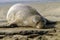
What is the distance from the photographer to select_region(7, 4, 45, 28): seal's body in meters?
6.01

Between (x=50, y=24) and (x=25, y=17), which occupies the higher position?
(x=25, y=17)

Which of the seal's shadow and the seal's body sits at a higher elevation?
the seal's body

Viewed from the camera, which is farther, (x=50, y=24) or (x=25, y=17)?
(x=50, y=24)

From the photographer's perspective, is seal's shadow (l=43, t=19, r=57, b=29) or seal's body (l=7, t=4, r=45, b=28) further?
seal's shadow (l=43, t=19, r=57, b=29)

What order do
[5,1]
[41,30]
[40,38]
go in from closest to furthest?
[40,38]
[41,30]
[5,1]

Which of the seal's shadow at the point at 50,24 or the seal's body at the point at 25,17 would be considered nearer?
the seal's body at the point at 25,17

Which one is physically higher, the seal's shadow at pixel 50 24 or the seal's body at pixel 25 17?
the seal's body at pixel 25 17

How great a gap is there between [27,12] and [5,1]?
26.1 feet

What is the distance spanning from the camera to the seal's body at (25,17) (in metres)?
6.01

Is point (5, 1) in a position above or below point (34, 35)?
above

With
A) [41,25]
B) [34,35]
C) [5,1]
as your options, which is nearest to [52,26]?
[41,25]

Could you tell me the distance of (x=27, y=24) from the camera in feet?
20.4

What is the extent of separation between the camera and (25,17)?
6.26 meters

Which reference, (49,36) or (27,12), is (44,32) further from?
(27,12)
